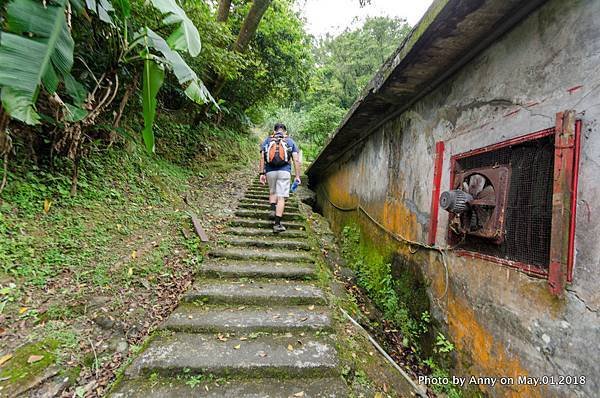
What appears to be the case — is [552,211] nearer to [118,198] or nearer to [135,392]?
[135,392]

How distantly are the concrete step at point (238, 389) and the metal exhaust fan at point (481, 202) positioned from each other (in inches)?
68.5

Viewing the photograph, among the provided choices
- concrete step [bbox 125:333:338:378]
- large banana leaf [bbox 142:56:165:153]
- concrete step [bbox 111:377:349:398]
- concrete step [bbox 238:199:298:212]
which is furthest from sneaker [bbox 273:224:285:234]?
concrete step [bbox 111:377:349:398]

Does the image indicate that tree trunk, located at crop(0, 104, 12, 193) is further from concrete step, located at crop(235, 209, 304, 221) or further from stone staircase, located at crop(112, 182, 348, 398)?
concrete step, located at crop(235, 209, 304, 221)

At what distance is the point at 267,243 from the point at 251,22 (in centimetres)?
596

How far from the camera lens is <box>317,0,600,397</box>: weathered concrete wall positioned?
140 centimetres

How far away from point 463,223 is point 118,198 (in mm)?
4615

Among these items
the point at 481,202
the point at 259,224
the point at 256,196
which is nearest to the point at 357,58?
the point at 256,196

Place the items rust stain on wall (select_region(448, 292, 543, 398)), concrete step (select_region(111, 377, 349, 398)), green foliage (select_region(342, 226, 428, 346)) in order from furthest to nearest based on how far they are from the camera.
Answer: green foliage (select_region(342, 226, 428, 346)), concrete step (select_region(111, 377, 349, 398)), rust stain on wall (select_region(448, 292, 543, 398))

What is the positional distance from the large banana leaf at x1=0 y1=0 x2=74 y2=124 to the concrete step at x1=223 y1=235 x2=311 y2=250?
2.87 metres

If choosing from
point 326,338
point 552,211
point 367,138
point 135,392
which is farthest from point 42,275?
point 367,138

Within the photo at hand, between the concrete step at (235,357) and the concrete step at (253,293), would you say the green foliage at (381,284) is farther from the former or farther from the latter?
the concrete step at (235,357)

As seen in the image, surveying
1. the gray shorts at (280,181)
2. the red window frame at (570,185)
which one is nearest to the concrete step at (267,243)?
the gray shorts at (280,181)

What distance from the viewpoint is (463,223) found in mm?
2270

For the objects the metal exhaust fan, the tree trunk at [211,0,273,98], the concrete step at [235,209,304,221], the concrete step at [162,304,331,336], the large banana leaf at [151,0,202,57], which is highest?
the tree trunk at [211,0,273,98]
